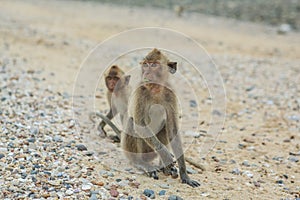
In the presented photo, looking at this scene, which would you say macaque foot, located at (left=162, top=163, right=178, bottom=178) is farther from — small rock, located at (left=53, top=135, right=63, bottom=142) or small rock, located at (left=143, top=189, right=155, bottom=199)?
small rock, located at (left=53, top=135, right=63, bottom=142)

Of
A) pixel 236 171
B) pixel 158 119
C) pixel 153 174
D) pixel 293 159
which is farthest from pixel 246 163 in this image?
pixel 158 119

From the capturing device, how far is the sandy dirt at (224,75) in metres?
4.87

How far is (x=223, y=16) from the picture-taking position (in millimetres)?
20922

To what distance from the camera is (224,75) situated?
10.1m

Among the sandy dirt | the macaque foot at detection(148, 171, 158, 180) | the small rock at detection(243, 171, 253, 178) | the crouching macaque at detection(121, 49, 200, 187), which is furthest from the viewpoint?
the small rock at detection(243, 171, 253, 178)

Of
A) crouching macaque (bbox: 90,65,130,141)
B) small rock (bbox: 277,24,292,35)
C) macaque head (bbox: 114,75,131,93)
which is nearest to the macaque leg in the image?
crouching macaque (bbox: 90,65,130,141)

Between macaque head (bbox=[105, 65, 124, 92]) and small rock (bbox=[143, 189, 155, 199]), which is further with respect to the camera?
macaque head (bbox=[105, 65, 124, 92])

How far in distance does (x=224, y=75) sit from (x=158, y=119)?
5764 mm

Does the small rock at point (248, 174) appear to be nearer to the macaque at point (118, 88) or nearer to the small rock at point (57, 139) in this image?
the macaque at point (118, 88)

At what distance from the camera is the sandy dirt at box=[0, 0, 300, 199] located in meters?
4.87

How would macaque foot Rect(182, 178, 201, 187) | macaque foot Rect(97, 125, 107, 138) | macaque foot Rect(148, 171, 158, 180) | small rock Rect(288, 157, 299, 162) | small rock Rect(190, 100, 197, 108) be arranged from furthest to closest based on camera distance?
1. small rock Rect(190, 100, 197, 108)
2. macaque foot Rect(97, 125, 107, 138)
3. small rock Rect(288, 157, 299, 162)
4. macaque foot Rect(148, 171, 158, 180)
5. macaque foot Rect(182, 178, 201, 187)

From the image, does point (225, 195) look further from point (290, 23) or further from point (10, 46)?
point (290, 23)

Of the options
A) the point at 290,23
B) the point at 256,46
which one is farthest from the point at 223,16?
the point at 256,46

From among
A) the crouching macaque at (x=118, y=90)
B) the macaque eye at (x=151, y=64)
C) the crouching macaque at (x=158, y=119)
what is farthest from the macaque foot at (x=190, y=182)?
the crouching macaque at (x=118, y=90)
